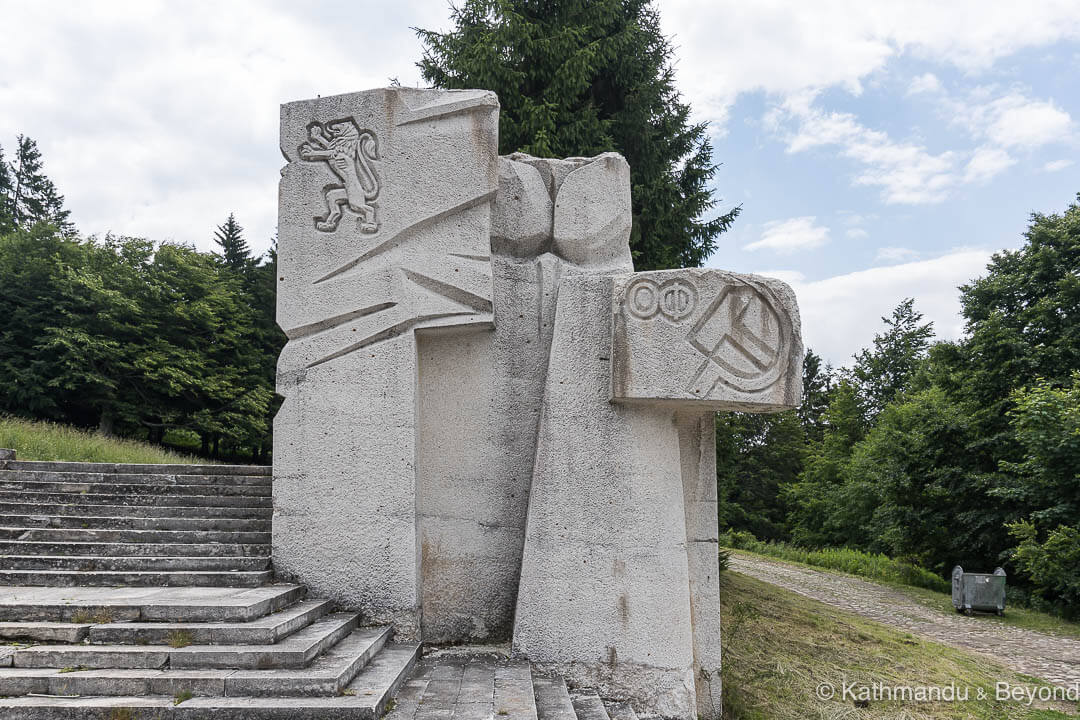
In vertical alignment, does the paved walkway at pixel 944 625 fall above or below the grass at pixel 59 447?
below

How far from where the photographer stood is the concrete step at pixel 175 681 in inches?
146

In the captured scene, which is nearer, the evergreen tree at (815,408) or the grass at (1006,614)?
the grass at (1006,614)

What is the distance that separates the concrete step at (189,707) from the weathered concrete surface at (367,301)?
5.27ft

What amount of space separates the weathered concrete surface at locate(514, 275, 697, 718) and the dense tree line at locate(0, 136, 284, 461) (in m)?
20.1

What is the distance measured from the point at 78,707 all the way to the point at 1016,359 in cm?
1684

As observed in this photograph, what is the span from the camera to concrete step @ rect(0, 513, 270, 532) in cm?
632

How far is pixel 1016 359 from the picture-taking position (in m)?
15.0

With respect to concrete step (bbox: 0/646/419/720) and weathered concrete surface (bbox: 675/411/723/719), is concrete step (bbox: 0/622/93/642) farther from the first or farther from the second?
weathered concrete surface (bbox: 675/411/723/719)

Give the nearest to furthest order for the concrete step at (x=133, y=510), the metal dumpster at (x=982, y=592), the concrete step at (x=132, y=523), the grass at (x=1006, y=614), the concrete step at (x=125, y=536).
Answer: the concrete step at (x=125, y=536) < the concrete step at (x=132, y=523) < the concrete step at (x=133, y=510) < the grass at (x=1006, y=614) < the metal dumpster at (x=982, y=592)

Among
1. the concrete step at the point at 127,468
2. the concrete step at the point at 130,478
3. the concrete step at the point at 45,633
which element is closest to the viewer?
the concrete step at the point at 45,633

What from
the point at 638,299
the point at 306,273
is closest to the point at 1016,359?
the point at 638,299

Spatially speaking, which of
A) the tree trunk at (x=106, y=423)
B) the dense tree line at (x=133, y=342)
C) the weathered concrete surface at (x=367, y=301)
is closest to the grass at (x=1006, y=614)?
the weathered concrete surface at (x=367, y=301)

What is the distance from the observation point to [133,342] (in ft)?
74.9

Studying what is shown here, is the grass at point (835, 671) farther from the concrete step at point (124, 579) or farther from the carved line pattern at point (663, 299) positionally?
the concrete step at point (124, 579)
